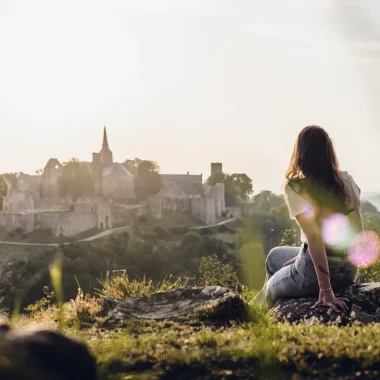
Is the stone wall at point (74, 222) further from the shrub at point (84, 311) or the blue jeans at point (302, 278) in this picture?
the blue jeans at point (302, 278)

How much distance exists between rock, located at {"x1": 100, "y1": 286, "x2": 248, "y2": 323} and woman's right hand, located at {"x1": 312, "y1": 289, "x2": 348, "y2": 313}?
550 millimetres

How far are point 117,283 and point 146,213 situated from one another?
192 feet

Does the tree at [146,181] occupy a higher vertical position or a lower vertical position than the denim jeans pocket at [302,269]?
higher

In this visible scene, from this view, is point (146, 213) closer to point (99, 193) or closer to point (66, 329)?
point (99, 193)

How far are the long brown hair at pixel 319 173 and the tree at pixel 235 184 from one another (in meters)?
74.9

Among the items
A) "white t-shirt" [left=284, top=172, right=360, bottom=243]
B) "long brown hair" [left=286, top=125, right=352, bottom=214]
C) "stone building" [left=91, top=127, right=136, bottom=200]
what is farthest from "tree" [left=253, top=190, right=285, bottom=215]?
"long brown hair" [left=286, top=125, right=352, bottom=214]

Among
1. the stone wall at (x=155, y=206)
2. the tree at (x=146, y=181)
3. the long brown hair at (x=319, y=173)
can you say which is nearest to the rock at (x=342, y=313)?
the long brown hair at (x=319, y=173)

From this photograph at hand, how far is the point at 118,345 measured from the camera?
9.73ft

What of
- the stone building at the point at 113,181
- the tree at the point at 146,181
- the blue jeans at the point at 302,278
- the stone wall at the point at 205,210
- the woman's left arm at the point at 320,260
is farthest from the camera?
the stone building at the point at 113,181

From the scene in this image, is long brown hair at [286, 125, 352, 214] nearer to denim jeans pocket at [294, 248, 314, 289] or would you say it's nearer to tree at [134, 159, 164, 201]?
denim jeans pocket at [294, 248, 314, 289]

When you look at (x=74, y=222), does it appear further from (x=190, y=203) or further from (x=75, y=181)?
(x=190, y=203)

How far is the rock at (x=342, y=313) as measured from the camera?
3756 millimetres

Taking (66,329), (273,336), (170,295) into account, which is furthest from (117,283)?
(273,336)

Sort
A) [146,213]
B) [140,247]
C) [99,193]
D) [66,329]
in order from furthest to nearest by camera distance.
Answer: [99,193]
[146,213]
[140,247]
[66,329]
